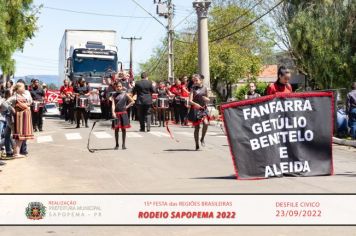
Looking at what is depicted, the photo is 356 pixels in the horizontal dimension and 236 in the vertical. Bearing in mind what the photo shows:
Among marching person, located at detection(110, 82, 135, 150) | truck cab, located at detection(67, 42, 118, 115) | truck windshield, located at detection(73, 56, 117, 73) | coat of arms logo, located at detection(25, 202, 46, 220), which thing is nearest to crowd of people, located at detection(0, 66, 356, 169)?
marching person, located at detection(110, 82, 135, 150)

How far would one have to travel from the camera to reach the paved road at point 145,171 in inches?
408

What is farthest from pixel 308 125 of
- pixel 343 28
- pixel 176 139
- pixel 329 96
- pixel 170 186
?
pixel 343 28

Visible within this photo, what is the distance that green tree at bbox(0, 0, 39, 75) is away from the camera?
20.9m

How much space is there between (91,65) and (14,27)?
8918mm

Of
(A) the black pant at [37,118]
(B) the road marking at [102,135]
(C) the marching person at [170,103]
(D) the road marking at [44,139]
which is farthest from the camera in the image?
(C) the marching person at [170,103]

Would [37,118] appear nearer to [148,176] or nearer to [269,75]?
[148,176]

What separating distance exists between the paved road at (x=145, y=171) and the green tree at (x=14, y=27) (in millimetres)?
3541

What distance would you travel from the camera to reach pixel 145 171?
12.7 metres

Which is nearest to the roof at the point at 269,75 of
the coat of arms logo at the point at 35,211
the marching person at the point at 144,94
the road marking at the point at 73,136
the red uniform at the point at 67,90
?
the red uniform at the point at 67,90

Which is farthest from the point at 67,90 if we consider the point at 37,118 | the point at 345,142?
the point at 345,142

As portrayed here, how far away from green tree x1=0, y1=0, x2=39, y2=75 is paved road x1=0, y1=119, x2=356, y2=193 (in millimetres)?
3541

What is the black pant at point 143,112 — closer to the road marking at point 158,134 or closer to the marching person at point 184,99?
the road marking at point 158,134

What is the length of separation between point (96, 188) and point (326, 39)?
18.4 meters

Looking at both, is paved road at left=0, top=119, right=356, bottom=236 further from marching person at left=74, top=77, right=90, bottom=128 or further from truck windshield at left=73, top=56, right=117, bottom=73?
truck windshield at left=73, top=56, right=117, bottom=73
